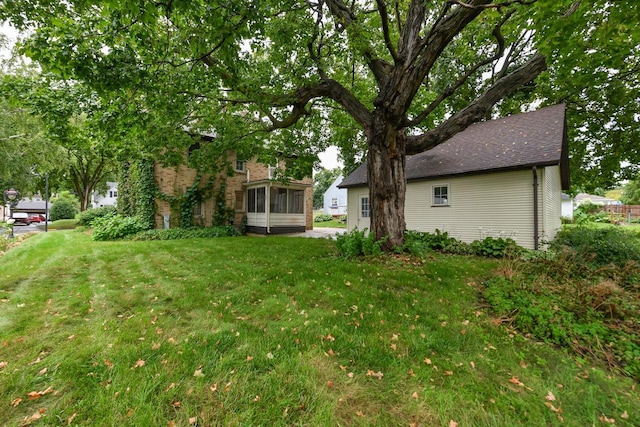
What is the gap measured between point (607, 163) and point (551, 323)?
1496cm

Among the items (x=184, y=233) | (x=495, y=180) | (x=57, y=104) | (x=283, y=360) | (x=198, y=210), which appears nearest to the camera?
(x=283, y=360)

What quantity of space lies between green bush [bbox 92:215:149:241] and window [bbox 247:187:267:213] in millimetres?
5434

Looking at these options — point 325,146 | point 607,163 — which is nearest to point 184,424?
point 325,146

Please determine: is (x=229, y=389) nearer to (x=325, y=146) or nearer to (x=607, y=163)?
(x=325, y=146)

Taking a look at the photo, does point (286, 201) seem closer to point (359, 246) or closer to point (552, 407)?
point (359, 246)

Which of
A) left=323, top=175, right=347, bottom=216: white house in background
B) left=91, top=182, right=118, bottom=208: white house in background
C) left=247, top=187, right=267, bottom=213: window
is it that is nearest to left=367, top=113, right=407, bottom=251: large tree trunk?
left=247, top=187, right=267, bottom=213: window

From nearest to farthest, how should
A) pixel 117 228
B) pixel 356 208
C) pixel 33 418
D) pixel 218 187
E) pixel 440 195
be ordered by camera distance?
pixel 33 418, pixel 440 195, pixel 117 228, pixel 356 208, pixel 218 187

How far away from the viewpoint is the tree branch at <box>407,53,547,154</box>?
6.46 metres

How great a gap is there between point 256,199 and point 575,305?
46.4 feet

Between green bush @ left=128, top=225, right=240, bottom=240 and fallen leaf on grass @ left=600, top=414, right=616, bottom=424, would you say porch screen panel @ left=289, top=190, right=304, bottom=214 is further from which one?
fallen leaf on grass @ left=600, top=414, right=616, bottom=424

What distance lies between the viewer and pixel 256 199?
1541 cm

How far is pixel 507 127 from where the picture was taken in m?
Result: 11.1

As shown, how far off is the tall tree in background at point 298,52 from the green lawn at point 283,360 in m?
3.46

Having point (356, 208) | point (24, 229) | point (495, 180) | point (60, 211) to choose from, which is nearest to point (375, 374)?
point (495, 180)
